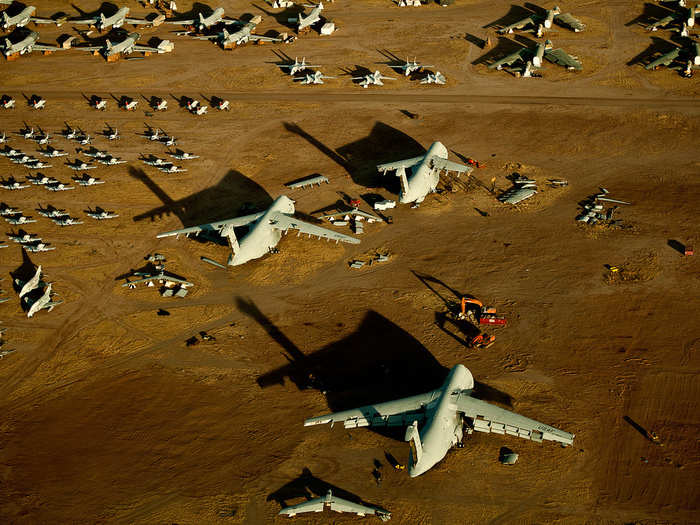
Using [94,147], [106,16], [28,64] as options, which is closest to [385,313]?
[94,147]

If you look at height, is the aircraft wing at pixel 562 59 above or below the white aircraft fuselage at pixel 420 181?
above

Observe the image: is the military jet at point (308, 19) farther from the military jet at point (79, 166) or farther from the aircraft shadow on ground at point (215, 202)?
the military jet at point (79, 166)

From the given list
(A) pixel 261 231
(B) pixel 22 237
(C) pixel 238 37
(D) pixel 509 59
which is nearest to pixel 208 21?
(C) pixel 238 37

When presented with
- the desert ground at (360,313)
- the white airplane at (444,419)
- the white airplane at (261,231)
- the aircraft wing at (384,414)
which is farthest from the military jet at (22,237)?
the white airplane at (444,419)

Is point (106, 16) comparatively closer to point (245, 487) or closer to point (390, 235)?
point (390, 235)

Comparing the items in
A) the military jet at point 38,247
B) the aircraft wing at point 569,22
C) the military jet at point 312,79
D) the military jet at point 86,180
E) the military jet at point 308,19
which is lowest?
the military jet at point 38,247

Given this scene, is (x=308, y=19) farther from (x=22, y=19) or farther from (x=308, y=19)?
(x=22, y=19)
